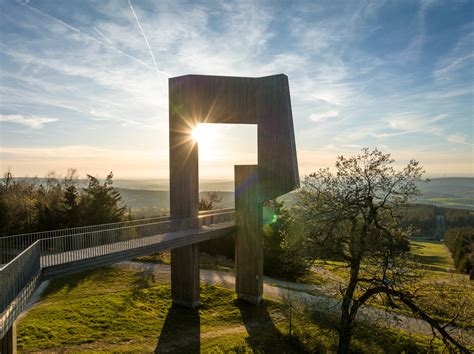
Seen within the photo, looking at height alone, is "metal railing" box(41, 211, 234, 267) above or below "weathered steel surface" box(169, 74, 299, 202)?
below

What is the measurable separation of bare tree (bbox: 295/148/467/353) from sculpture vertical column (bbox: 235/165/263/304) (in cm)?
545

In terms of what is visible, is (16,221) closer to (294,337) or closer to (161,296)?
(161,296)

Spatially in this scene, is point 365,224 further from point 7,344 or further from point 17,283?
point 7,344

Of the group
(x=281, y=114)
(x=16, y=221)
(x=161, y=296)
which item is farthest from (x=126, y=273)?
(x=281, y=114)

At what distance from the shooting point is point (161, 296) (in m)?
18.0

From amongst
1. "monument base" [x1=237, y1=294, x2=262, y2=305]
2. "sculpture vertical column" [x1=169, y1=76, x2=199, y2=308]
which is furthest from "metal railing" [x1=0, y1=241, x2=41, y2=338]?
"monument base" [x1=237, y1=294, x2=262, y2=305]

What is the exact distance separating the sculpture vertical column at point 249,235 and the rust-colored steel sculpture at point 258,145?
0.18 feet

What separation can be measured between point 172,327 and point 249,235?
19.3 feet

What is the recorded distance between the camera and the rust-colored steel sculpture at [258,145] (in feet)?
53.8

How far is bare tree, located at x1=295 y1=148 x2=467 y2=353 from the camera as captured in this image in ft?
35.7

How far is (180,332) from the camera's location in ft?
46.2

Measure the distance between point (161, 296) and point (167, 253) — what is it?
11.1m

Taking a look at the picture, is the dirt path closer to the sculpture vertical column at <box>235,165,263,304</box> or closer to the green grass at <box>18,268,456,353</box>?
the green grass at <box>18,268,456,353</box>

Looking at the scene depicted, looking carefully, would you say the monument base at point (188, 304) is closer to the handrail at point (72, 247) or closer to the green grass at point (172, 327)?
the green grass at point (172, 327)
